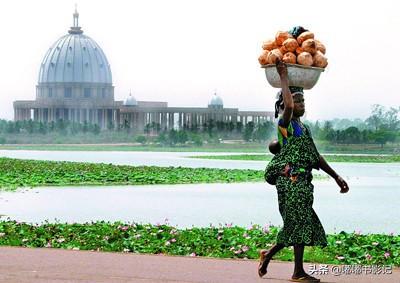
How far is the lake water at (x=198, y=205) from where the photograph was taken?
54.8 ft

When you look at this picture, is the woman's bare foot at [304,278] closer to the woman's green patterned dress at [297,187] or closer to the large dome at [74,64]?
the woman's green patterned dress at [297,187]

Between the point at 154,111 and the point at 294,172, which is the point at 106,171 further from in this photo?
the point at 154,111

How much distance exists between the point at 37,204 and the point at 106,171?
13612mm

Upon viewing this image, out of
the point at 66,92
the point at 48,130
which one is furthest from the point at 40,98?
the point at 48,130

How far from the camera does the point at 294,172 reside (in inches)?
298

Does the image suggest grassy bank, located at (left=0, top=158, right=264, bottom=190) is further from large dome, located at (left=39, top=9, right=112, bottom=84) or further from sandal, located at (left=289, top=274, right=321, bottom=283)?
large dome, located at (left=39, top=9, right=112, bottom=84)

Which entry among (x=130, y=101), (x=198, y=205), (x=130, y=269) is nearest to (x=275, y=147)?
(x=130, y=269)

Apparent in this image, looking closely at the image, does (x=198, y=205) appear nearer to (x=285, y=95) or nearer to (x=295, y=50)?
(x=295, y=50)

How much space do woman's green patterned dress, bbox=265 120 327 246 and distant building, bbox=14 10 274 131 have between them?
117 meters

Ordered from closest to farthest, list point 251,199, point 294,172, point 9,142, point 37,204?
point 294,172, point 37,204, point 251,199, point 9,142

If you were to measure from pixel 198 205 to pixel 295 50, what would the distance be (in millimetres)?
12726

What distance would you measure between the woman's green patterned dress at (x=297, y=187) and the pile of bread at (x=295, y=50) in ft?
1.65

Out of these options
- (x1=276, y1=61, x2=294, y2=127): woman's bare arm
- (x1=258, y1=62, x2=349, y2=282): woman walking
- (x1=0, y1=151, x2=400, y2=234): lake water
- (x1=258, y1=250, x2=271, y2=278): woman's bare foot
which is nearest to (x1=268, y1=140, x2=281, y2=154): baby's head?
(x1=258, y1=62, x2=349, y2=282): woman walking

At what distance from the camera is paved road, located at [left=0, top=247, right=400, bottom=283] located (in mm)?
7805
